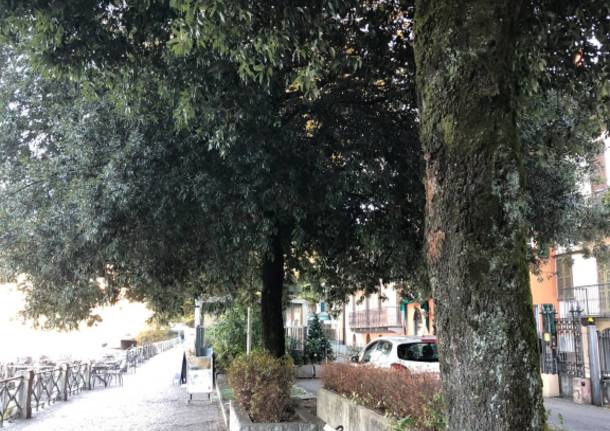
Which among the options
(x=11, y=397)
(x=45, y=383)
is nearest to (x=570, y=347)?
(x=45, y=383)

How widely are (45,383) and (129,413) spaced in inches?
123

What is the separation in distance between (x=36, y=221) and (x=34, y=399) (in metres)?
7.26

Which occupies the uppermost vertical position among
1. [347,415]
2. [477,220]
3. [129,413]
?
[477,220]

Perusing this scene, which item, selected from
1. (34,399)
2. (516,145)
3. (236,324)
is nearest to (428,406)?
(516,145)

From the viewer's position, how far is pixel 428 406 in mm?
5508

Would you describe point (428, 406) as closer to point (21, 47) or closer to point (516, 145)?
point (516, 145)

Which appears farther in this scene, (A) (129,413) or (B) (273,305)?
(A) (129,413)

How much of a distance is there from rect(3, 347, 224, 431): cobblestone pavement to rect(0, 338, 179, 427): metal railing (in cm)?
32

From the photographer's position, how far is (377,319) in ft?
129

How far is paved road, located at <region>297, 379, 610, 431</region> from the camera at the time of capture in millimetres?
12430

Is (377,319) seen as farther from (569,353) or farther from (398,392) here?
(398,392)

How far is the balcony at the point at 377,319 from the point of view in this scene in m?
36.9

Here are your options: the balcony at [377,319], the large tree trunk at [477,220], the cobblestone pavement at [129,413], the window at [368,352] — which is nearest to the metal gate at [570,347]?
the window at [368,352]

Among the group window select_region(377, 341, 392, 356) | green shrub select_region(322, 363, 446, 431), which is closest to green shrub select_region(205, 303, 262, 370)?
window select_region(377, 341, 392, 356)
